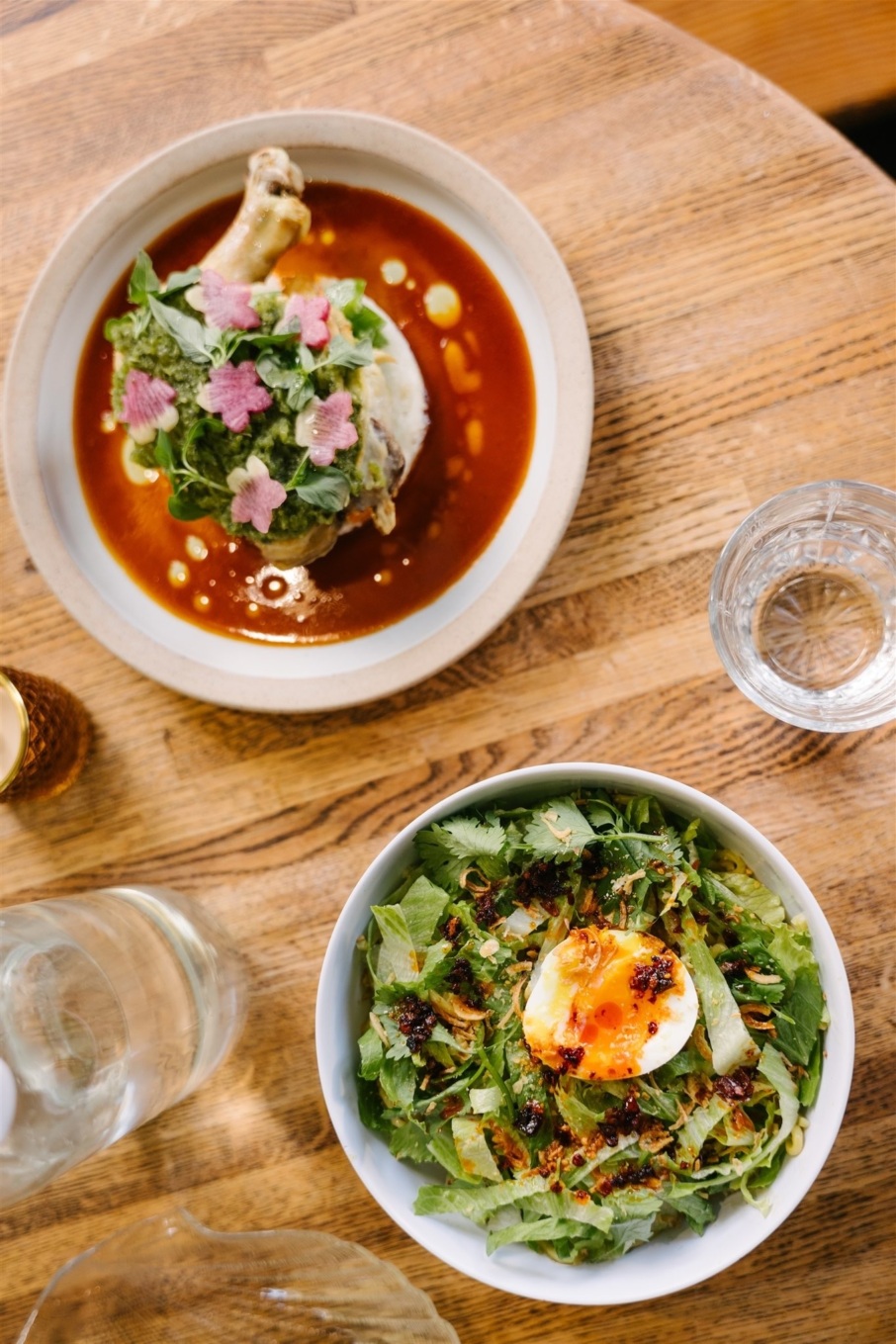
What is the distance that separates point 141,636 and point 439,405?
0.73 m

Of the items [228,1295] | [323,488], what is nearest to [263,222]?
[323,488]

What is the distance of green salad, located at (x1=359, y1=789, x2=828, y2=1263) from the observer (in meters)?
1.73

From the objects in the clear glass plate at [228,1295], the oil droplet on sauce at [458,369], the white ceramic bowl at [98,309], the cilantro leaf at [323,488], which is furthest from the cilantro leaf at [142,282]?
the clear glass plate at [228,1295]

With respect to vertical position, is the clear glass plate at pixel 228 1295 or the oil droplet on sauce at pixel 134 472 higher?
the oil droplet on sauce at pixel 134 472

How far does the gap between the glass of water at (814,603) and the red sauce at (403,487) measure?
48cm

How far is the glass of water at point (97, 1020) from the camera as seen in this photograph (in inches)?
71.4

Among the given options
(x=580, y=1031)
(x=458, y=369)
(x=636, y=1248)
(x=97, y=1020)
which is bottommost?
(x=636, y=1248)

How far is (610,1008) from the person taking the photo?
1.75m

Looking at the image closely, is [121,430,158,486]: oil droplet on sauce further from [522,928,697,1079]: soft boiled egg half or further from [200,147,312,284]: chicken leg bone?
[522,928,697,1079]: soft boiled egg half

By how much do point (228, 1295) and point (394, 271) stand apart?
6.16 ft

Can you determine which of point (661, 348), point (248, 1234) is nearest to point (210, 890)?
point (248, 1234)

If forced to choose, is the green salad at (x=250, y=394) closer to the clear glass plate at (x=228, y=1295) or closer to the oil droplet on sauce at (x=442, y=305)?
the oil droplet on sauce at (x=442, y=305)

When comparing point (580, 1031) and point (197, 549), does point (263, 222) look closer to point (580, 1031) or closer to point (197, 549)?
point (197, 549)

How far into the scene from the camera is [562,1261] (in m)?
1.75
